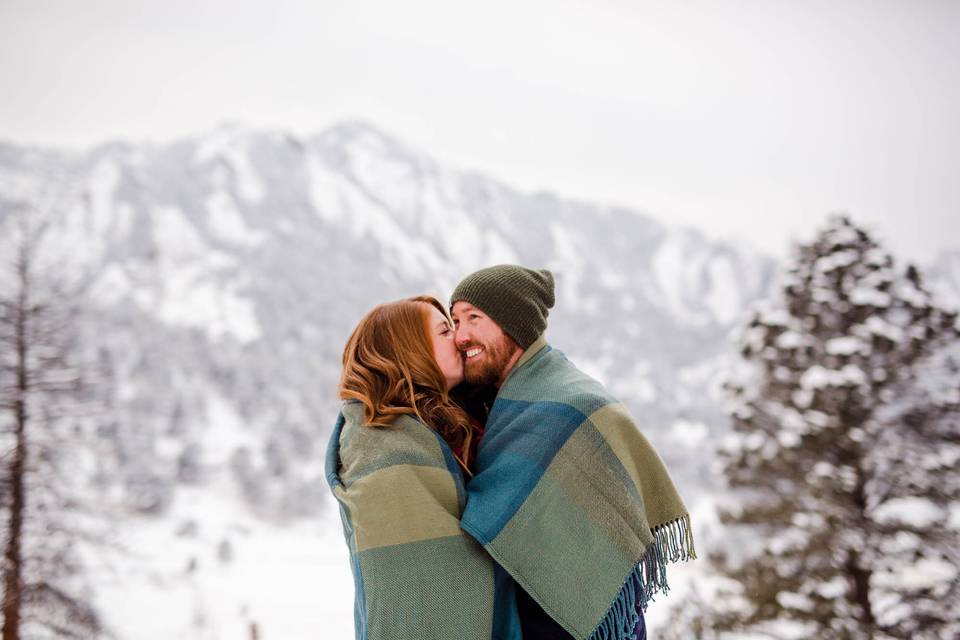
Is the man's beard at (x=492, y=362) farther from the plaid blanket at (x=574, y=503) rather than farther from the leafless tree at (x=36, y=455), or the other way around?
the leafless tree at (x=36, y=455)

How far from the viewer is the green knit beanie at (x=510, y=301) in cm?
212

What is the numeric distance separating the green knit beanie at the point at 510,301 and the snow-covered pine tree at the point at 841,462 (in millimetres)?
5201

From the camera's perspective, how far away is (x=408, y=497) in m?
1.72

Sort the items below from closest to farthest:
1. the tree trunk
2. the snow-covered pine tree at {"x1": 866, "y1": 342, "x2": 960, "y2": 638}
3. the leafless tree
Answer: the tree trunk < the leafless tree < the snow-covered pine tree at {"x1": 866, "y1": 342, "x2": 960, "y2": 638}

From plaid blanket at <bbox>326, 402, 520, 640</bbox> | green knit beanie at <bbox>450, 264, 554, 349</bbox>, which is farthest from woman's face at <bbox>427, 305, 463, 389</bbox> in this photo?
plaid blanket at <bbox>326, 402, 520, 640</bbox>

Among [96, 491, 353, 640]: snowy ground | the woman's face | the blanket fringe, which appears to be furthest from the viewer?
[96, 491, 353, 640]: snowy ground

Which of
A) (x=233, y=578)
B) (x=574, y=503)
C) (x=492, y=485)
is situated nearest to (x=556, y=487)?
(x=574, y=503)

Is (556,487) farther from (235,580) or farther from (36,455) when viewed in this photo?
(235,580)

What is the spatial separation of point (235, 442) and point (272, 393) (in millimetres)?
9587

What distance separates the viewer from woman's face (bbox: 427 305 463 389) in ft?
6.83

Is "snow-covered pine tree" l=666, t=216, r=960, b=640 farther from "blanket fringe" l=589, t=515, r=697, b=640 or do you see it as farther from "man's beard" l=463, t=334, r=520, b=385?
"man's beard" l=463, t=334, r=520, b=385

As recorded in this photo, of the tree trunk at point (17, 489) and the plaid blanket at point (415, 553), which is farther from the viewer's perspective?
the tree trunk at point (17, 489)

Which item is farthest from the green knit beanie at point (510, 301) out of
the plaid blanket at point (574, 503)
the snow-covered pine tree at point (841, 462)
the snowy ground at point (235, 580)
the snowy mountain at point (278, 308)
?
the snowy ground at point (235, 580)

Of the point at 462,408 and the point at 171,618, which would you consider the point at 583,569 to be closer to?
the point at 462,408
